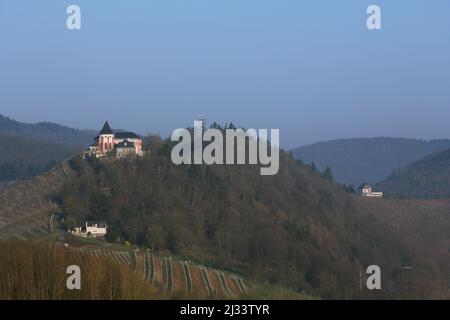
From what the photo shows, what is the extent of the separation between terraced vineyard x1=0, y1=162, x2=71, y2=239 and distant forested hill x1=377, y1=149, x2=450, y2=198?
71974 millimetres

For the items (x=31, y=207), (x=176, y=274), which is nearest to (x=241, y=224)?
(x=31, y=207)

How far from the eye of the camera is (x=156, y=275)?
162ft

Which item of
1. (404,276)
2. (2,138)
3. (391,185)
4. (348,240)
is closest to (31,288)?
(404,276)

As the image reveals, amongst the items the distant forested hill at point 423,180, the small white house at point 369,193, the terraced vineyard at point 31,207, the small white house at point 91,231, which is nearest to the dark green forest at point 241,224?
the small white house at point 91,231

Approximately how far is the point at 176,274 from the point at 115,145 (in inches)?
1561

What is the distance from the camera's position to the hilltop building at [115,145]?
286ft

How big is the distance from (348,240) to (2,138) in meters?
109

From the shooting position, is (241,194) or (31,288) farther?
(241,194)

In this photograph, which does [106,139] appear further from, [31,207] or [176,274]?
[176,274]

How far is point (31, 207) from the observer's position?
7594 cm

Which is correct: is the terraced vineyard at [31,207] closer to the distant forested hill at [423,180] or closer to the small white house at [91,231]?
the small white house at [91,231]

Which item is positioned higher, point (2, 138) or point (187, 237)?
point (2, 138)

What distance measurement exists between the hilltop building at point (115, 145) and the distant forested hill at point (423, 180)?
62989mm
